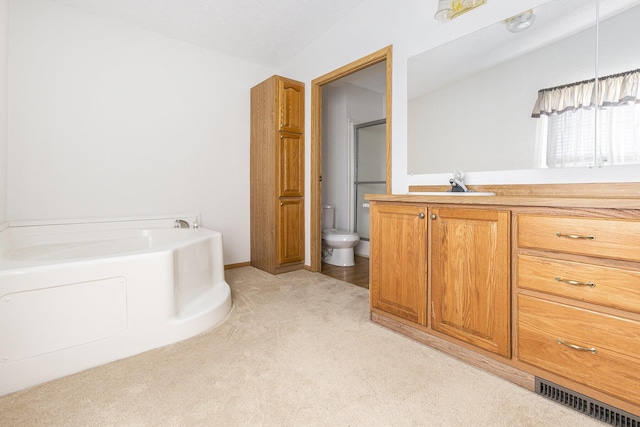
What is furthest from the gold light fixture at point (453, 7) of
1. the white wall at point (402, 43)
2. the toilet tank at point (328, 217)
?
the toilet tank at point (328, 217)

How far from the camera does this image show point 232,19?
2.84 m

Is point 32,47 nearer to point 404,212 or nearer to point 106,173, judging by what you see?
point 106,173

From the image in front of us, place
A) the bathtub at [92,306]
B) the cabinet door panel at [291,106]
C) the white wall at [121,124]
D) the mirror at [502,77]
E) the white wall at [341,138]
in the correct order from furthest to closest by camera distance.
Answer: the white wall at [341,138] → the cabinet door panel at [291,106] → the white wall at [121,124] → the mirror at [502,77] → the bathtub at [92,306]

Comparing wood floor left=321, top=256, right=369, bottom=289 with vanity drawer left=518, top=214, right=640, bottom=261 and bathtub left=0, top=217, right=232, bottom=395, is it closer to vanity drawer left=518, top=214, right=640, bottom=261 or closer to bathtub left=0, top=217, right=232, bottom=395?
bathtub left=0, top=217, right=232, bottom=395

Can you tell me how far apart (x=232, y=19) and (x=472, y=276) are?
2980 millimetres

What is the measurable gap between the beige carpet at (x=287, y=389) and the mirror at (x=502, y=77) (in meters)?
1.22

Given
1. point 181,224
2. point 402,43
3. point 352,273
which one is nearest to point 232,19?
point 402,43

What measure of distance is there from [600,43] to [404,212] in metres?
1.26

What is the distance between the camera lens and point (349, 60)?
288cm

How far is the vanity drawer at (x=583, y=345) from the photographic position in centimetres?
105

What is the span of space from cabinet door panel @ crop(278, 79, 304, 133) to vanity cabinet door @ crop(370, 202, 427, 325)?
5.66 ft

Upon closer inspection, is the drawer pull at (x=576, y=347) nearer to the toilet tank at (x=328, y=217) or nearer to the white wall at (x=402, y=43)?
the white wall at (x=402, y=43)

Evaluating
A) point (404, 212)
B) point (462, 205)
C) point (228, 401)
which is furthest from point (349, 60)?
point (228, 401)

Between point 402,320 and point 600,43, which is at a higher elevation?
point 600,43
